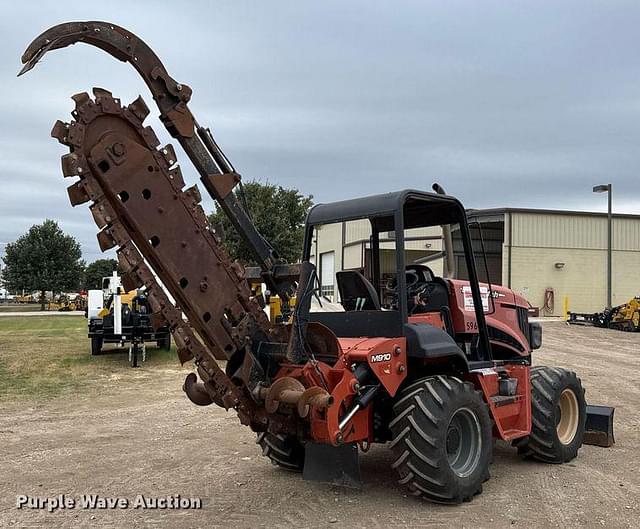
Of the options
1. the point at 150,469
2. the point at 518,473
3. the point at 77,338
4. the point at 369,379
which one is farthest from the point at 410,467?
the point at 77,338

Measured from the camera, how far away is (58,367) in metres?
15.3

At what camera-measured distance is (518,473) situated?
22.3ft

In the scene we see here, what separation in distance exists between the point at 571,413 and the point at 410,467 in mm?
2894

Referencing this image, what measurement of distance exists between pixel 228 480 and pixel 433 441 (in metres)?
2.10

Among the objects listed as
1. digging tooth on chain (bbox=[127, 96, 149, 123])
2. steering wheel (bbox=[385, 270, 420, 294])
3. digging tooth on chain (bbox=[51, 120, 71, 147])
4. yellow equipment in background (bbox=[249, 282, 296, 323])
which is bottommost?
yellow equipment in background (bbox=[249, 282, 296, 323])

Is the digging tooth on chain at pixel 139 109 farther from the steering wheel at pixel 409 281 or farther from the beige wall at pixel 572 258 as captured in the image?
the beige wall at pixel 572 258

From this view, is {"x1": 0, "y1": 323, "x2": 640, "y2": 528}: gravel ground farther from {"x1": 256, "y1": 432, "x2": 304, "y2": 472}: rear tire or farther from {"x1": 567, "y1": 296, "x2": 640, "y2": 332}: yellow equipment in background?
{"x1": 567, "y1": 296, "x2": 640, "y2": 332}: yellow equipment in background

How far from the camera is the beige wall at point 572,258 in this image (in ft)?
124

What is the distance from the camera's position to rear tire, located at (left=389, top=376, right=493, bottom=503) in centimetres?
552

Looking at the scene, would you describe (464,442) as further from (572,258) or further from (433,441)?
(572,258)

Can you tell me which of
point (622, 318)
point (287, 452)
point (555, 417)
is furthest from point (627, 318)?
point (287, 452)

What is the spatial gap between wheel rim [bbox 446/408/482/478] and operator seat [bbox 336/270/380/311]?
1.22 metres

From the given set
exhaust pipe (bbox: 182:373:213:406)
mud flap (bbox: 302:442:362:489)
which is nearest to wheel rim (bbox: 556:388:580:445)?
mud flap (bbox: 302:442:362:489)

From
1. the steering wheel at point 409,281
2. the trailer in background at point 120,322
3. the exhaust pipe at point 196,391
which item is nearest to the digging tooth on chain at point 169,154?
the exhaust pipe at point 196,391
